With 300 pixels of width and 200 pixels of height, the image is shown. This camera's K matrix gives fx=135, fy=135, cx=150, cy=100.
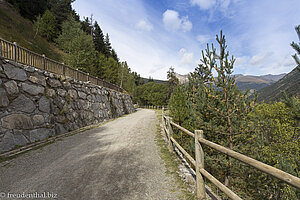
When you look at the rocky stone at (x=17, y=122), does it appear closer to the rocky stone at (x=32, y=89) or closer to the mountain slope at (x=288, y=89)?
the rocky stone at (x=32, y=89)

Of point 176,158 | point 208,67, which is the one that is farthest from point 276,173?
point 208,67

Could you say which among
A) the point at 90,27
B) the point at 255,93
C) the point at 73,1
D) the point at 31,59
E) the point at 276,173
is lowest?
the point at 276,173

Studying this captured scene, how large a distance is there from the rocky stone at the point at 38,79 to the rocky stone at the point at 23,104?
107 cm

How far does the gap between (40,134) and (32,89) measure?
94.4 inches

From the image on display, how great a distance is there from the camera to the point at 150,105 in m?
62.2

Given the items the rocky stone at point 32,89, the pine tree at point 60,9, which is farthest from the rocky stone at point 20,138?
the pine tree at point 60,9

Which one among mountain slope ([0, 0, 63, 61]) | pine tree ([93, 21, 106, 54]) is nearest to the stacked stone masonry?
mountain slope ([0, 0, 63, 61])

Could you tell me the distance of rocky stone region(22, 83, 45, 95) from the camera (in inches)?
267

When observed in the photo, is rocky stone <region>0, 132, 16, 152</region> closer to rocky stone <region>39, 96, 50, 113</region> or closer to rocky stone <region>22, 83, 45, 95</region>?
rocky stone <region>39, 96, 50, 113</region>

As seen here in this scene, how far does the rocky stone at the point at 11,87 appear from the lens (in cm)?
593

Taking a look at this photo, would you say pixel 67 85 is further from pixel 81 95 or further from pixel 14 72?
pixel 14 72

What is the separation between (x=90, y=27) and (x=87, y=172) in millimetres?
57283

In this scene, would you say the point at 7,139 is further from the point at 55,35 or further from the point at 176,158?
the point at 55,35

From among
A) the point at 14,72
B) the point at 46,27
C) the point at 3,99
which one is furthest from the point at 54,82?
the point at 46,27
